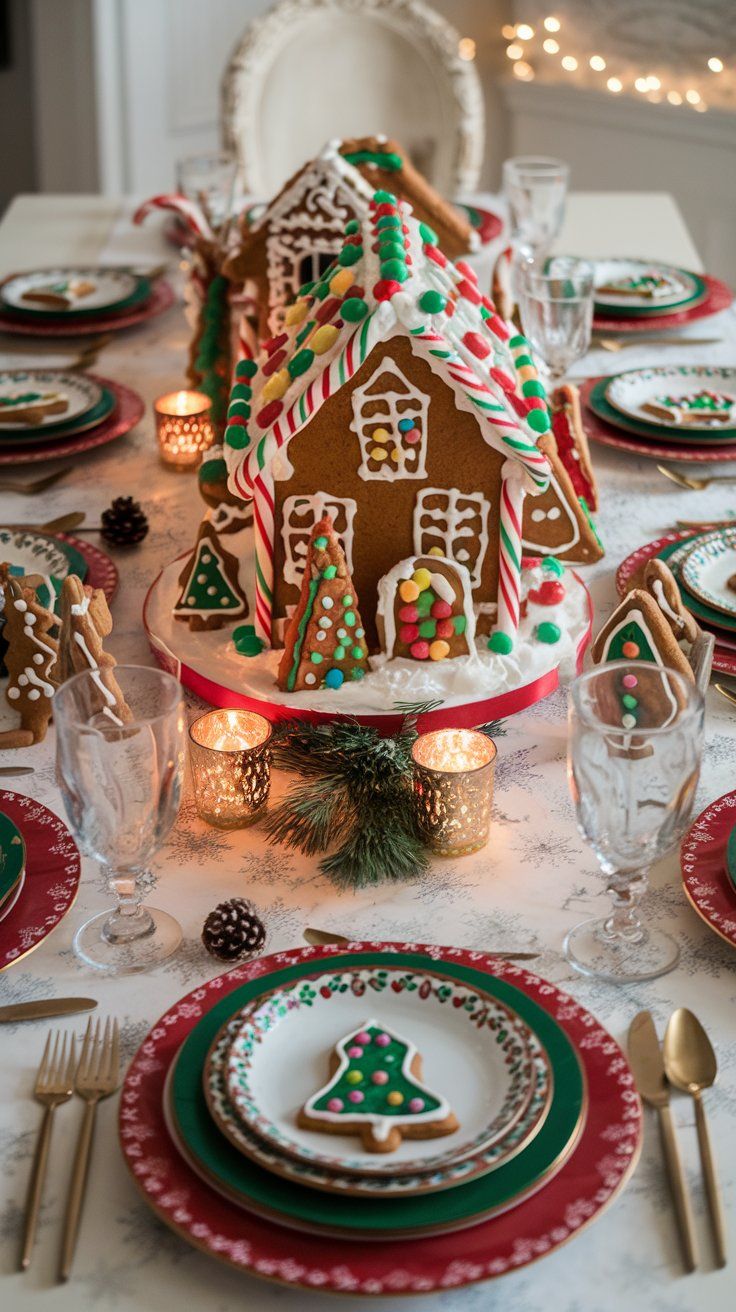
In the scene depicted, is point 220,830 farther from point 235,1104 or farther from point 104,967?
point 235,1104

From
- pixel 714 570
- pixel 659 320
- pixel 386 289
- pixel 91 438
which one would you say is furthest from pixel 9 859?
pixel 659 320

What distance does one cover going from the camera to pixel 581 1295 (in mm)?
767

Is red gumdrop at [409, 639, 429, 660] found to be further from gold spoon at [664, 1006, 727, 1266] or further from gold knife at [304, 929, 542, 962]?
gold spoon at [664, 1006, 727, 1266]

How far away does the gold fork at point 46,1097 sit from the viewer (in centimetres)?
81

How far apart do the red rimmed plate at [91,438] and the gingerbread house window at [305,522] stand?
0.60 meters

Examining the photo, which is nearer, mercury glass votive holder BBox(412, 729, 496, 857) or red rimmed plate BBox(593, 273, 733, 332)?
mercury glass votive holder BBox(412, 729, 496, 857)

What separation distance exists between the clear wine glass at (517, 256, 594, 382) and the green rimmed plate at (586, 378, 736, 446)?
0.08m

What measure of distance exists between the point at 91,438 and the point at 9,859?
0.94m

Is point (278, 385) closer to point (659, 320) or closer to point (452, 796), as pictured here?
point (452, 796)

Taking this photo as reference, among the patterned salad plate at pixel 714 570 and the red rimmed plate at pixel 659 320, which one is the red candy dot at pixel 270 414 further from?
the red rimmed plate at pixel 659 320

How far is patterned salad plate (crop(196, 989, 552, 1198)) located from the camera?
0.77 meters

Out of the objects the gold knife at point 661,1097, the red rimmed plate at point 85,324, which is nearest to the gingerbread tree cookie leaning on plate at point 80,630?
the gold knife at point 661,1097

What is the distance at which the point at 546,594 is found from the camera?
144 centimetres

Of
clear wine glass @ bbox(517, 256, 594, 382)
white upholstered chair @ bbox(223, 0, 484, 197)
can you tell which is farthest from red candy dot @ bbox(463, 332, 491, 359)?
white upholstered chair @ bbox(223, 0, 484, 197)
